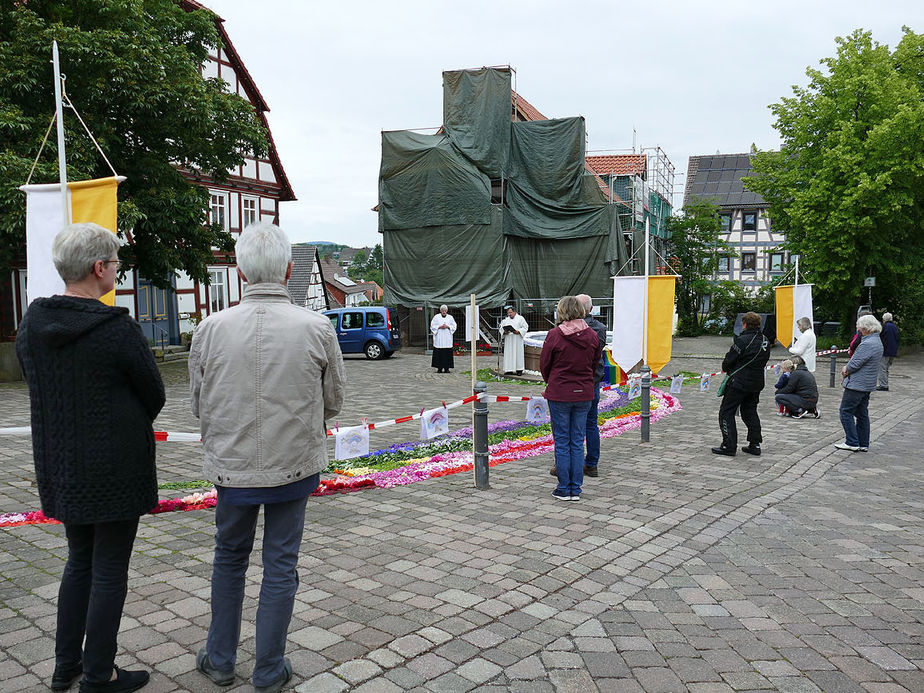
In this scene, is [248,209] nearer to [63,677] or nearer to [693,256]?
[693,256]

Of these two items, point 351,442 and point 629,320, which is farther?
point 629,320

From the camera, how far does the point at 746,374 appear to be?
891cm

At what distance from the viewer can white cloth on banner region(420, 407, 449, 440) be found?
821 cm

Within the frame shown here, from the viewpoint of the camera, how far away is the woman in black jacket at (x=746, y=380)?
8.85m

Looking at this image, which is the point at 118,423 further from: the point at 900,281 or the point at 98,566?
the point at 900,281

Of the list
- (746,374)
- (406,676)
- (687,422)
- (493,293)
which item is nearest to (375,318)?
(493,293)

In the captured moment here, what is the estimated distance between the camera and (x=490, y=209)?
30.6 metres

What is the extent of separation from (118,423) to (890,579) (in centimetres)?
489

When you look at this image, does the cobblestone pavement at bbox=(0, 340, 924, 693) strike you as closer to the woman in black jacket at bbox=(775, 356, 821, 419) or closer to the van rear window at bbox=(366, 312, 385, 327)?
the woman in black jacket at bbox=(775, 356, 821, 419)

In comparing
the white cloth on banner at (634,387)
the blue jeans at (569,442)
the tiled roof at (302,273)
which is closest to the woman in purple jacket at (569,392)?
the blue jeans at (569,442)

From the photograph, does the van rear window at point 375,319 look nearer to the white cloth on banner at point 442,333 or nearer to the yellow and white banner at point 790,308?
the white cloth on banner at point 442,333

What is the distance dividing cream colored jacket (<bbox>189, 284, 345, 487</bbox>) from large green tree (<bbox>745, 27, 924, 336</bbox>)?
88.4 ft

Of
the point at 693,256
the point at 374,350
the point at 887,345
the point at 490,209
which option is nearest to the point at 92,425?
the point at 887,345

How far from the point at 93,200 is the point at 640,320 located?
7.21 metres
